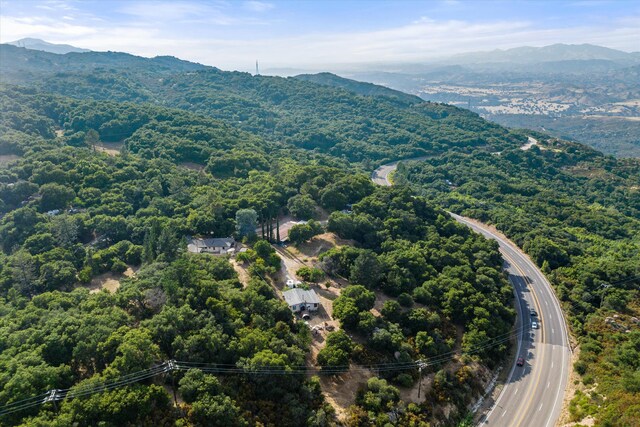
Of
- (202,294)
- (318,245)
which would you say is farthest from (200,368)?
(318,245)

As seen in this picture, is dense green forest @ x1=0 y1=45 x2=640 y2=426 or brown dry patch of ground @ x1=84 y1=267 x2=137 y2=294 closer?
dense green forest @ x1=0 y1=45 x2=640 y2=426

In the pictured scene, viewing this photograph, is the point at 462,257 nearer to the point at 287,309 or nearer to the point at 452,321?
the point at 452,321

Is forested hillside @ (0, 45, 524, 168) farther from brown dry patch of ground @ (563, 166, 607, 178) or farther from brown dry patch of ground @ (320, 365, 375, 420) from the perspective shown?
brown dry patch of ground @ (320, 365, 375, 420)

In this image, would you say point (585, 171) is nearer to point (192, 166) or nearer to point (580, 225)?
point (580, 225)

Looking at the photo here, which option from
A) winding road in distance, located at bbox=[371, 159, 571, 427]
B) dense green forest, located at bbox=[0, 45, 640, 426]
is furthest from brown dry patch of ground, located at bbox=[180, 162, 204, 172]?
winding road in distance, located at bbox=[371, 159, 571, 427]

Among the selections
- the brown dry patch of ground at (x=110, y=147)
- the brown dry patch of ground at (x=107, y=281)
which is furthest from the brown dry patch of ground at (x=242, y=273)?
the brown dry patch of ground at (x=110, y=147)

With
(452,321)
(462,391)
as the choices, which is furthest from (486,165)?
(462,391)

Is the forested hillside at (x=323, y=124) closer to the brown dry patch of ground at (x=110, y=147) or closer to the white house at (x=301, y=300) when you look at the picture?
the brown dry patch of ground at (x=110, y=147)
